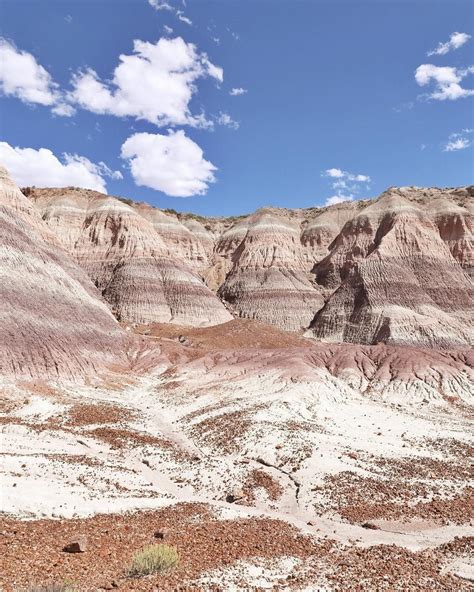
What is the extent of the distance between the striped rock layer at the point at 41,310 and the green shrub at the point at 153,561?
1053 inches

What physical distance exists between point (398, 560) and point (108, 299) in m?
71.1

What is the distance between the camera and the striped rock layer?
3475cm

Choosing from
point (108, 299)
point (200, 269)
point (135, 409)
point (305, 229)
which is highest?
point (305, 229)

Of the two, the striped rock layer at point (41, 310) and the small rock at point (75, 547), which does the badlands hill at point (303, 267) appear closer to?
the striped rock layer at point (41, 310)

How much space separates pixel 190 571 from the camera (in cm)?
901

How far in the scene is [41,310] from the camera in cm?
3997

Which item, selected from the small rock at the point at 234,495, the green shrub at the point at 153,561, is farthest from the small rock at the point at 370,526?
the green shrub at the point at 153,561

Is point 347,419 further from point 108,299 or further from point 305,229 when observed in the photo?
point 305,229

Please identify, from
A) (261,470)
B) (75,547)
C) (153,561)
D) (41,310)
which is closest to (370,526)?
(261,470)

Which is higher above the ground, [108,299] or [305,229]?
[305,229]

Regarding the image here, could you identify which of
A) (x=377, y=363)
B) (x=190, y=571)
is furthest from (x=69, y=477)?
(x=377, y=363)

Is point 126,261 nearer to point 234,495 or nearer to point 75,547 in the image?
point 234,495

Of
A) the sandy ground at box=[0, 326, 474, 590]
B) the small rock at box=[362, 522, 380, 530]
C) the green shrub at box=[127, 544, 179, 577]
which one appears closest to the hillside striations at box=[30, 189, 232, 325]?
the sandy ground at box=[0, 326, 474, 590]

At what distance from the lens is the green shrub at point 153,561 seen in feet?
28.2
